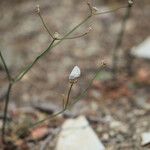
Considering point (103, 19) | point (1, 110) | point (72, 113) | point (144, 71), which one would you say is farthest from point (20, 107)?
point (103, 19)

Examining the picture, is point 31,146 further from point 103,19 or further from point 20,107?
point 103,19

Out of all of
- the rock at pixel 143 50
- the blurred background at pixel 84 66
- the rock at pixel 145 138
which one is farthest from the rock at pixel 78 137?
the rock at pixel 143 50

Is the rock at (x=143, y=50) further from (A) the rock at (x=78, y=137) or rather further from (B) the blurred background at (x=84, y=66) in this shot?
(A) the rock at (x=78, y=137)

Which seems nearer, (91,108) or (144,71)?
(91,108)

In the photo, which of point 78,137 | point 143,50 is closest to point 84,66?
point 143,50

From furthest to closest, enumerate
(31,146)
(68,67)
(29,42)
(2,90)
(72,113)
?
(29,42), (68,67), (2,90), (72,113), (31,146)

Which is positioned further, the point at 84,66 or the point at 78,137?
the point at 84,66

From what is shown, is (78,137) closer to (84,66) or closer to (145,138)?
(145,138)
